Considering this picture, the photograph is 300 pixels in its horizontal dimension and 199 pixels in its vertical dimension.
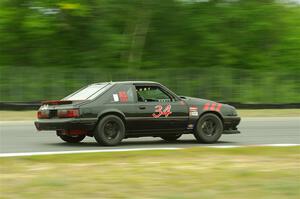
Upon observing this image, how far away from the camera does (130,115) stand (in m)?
13.6

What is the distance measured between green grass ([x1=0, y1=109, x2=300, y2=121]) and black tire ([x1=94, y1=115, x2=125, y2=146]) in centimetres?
1063

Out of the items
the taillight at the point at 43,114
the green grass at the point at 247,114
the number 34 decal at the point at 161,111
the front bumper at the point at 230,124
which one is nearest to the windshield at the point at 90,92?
the taillight at the point at 43,114

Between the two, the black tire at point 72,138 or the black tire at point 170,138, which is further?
the black tire at point 170,138

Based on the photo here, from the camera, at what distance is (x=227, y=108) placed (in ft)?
47.9

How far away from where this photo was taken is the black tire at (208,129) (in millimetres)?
14227

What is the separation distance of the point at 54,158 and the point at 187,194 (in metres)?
3.98

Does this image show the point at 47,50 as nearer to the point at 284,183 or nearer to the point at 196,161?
the point at 196,161

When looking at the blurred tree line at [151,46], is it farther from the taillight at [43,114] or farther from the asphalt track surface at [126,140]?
the taillight at [43,114]

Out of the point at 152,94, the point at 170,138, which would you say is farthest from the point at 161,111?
the point at 170,138

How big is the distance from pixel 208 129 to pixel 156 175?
569cm

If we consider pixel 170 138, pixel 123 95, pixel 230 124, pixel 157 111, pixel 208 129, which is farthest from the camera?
pixel 170 138

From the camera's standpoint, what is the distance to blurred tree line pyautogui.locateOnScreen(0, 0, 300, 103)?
31984 millimetres

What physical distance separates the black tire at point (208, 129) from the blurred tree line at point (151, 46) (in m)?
16.9

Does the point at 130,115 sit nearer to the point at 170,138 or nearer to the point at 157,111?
the point at 157,111
